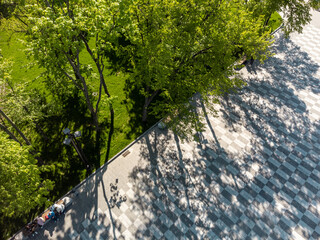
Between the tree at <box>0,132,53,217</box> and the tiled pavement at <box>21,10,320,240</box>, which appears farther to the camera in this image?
the tiled pavement at <box>21,10,320,240</box>

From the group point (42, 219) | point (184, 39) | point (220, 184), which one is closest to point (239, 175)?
point (220, 184)

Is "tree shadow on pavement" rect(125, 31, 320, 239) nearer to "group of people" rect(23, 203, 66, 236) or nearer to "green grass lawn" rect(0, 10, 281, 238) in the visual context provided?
"green grass lawn" rect(0, 10, 281, 238)

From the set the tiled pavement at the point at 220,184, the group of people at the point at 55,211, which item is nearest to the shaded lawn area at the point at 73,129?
the group of people at the point at 55,211

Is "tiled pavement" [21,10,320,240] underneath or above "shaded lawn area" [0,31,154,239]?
underneath

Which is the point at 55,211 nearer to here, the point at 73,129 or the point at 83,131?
the point at 83,131

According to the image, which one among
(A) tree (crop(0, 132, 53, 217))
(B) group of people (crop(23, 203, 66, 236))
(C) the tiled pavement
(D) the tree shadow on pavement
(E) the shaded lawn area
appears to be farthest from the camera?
(E) the shaded lawn area

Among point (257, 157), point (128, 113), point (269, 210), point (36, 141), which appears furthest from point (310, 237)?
point (36, 141)

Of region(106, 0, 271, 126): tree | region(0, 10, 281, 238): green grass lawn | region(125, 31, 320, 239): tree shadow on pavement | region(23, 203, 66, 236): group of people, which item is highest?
region(106, 0, 271, 126): tree

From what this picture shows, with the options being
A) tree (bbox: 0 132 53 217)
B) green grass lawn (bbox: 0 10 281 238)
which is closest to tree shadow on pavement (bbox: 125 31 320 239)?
green grass lawn (bbox: 0 10 281 238)

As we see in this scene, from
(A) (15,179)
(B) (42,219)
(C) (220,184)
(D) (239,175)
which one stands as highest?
(A) (15,179)
